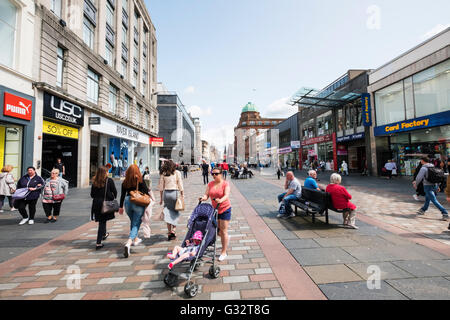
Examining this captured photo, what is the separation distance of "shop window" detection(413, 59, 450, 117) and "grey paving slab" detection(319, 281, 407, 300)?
17199 millimetres

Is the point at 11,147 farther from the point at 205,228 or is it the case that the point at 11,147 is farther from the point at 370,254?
the point at 370,254

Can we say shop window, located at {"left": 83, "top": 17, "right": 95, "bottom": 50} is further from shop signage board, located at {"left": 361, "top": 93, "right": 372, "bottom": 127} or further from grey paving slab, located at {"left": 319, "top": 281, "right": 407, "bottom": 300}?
shop signage board, located at {"left": 361, "top": 93, "right": 372, "bottom": 127}

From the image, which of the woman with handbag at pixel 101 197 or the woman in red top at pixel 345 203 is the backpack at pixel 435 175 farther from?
the woman with handbag at pixel 101 197

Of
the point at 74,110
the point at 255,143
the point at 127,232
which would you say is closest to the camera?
the point at 127,232

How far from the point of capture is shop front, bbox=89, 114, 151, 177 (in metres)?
16.6

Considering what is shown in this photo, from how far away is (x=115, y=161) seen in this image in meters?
19.1

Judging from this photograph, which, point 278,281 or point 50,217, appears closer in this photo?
point 278,281

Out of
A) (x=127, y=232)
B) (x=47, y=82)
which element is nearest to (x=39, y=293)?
(x=127, y=232)

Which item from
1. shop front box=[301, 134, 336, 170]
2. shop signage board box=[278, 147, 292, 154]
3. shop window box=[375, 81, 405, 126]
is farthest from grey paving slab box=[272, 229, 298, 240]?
shop signage board box=[278, 147, 292, 154]

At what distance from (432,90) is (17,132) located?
24.9m

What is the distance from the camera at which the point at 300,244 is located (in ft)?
→ 14.2

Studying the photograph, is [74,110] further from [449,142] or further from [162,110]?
[162,110]
